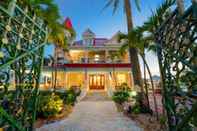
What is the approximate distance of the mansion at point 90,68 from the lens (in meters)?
24.8

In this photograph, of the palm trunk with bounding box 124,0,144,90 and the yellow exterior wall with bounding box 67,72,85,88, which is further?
the yellow exterior wall with bounding box 67,72,85,88

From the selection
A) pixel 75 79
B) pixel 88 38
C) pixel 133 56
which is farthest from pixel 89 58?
pixel 133 56

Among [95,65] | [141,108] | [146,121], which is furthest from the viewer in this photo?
[95,65]

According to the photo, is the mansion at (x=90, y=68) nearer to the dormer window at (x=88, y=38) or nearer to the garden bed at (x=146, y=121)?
the dormer window at (x=88, y=38)

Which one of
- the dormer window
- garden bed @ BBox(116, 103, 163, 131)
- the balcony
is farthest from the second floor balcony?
garden bed @ BBox(116, 103, 163, 131)

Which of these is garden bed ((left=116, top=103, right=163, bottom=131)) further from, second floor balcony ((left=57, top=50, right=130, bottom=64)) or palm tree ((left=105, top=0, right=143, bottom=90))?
second floor balcony ((left=57, top=50, right=130, bottom=64))

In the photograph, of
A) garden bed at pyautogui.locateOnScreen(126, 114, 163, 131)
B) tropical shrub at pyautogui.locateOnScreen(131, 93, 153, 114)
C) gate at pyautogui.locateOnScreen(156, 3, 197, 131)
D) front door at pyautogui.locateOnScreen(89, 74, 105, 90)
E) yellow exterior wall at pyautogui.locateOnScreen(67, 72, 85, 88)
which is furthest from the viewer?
front door at pyautogui.locateOnScreen(89, 74, 105, 90)

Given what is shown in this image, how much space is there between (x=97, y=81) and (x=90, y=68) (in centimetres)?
294

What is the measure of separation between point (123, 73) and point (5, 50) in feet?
79.1

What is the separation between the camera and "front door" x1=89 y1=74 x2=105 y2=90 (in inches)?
1039

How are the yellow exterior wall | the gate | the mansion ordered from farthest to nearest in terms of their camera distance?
the yellow exterior wall < the mansion < the gate

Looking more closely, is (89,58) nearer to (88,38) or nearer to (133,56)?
(88,38)

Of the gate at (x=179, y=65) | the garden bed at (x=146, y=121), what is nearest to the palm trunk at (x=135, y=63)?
the garden bed at (x=146, y=121)

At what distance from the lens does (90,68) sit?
82.0 feet
